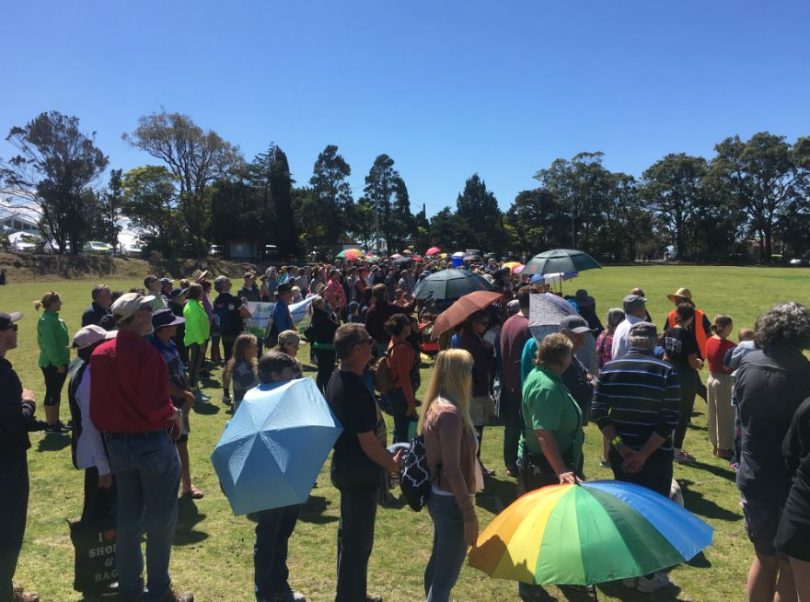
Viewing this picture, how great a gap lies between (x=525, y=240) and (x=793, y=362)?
8444 centimetres

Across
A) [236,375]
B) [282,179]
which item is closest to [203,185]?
[282,179]

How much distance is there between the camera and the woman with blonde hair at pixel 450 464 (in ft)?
10.1

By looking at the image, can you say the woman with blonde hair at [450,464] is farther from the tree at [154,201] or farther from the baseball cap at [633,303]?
the tree at [154,201]

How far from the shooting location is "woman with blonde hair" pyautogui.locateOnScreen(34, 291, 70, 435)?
710 cm

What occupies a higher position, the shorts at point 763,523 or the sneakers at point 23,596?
the shorts at point 763,523

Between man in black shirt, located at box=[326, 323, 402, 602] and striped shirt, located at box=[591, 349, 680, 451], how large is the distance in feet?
4.92

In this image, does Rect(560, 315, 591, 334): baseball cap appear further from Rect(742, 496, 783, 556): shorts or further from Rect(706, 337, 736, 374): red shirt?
Rect(706, 337, 736, 374): red shirt

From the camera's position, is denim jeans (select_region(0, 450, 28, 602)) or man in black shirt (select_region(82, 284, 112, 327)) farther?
man in black shirt (select_region(82, 284, 112, 327))

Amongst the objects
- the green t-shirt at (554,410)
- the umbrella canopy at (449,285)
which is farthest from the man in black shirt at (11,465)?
the umbrella canopy at (449,285)

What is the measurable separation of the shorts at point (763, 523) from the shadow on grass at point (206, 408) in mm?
7426

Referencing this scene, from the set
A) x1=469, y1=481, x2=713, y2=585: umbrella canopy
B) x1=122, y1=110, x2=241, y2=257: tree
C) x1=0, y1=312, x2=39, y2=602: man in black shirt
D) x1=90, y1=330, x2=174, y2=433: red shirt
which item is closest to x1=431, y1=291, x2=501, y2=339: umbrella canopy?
x1=90, y1=330, x2=174, y2=433: red shirt

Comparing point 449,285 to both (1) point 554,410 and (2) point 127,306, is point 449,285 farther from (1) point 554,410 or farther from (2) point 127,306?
(2) point 127,306

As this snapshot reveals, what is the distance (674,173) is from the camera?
77.7m

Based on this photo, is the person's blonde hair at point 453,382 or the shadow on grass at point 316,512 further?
the shadow on grass at point 316,512
